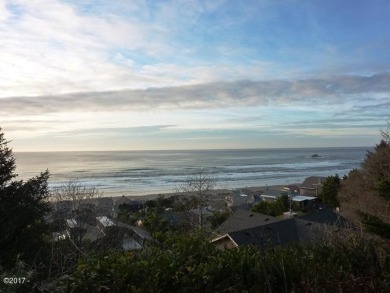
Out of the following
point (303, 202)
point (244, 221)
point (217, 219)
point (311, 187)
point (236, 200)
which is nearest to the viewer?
point (244, 221)

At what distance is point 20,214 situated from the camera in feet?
44.2

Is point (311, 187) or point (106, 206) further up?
point (106, 206)

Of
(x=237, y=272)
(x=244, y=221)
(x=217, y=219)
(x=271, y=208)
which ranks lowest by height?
(x=217, y=219)

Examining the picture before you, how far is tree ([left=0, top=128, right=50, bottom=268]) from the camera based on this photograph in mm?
12508

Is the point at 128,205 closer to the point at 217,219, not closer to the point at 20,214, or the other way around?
the point at 217,219

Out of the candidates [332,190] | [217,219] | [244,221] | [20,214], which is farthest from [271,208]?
[20,214]

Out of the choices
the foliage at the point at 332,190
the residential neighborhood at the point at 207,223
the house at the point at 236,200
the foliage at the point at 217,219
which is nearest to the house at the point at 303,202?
the residential neighborhood at the point at 207,223

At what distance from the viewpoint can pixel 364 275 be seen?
3.59m

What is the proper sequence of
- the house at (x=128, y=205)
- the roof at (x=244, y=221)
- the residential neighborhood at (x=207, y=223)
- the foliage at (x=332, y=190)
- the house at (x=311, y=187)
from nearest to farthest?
1. the residential neighborhood at (x=207, y=223)
2. the roof at (x=244, y=221)
3. the foliage at (x=332, y=190)
4. the house at (x=128, y=205)
5. the house at (x=311, y=187)

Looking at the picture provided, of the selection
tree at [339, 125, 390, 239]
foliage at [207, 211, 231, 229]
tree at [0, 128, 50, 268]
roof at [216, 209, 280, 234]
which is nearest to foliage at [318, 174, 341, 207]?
tree at [339, 125, 390, 239]

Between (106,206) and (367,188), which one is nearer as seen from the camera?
(367,188)

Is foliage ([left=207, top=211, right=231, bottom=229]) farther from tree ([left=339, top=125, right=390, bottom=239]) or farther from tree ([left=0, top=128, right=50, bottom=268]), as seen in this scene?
tree ([left=0, top=128, right=50, bottom=268])

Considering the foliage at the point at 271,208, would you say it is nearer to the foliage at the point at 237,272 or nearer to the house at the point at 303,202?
the house at the point at 303,202

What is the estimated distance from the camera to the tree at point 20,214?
12508mm
